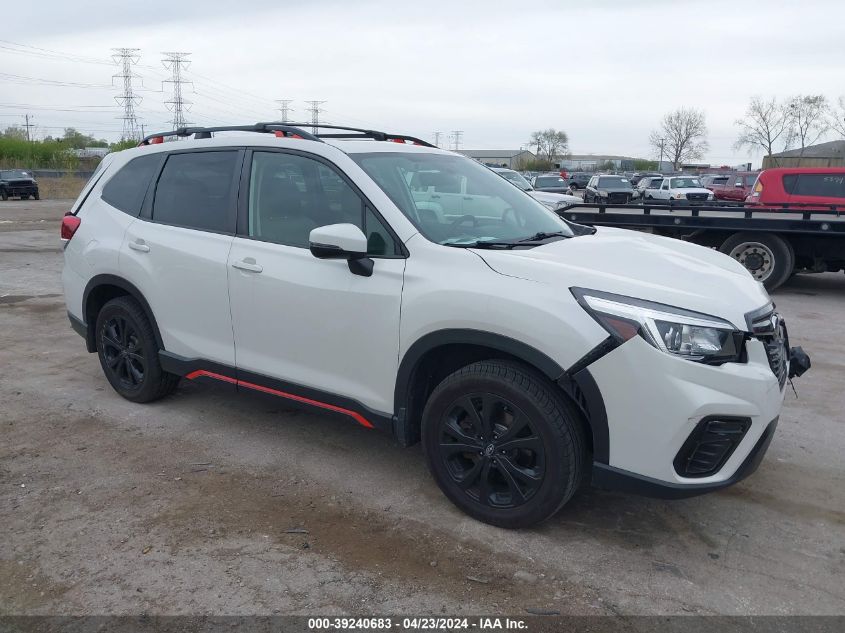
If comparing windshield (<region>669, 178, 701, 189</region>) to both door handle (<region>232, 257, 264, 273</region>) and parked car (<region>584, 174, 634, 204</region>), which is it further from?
door handle (<region>232, 257, 264, 273</region>)

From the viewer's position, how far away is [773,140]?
7381 centimetres

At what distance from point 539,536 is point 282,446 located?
1.81 m

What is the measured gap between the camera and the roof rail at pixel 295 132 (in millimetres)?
4300

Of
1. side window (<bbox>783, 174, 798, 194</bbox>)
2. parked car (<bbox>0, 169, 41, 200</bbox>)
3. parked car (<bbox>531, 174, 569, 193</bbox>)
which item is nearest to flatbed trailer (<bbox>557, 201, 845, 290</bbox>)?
side window (<bbox>783, 174, 798, 194</bbox>)

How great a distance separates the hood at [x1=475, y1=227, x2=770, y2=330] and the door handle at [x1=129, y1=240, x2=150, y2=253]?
7.98 ft

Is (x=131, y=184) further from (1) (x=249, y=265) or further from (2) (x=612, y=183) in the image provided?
(2) (x=612, y=183)

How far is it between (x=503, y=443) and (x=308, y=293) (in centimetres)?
132

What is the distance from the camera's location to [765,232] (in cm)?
998

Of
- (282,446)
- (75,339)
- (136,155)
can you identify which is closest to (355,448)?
(282,446)

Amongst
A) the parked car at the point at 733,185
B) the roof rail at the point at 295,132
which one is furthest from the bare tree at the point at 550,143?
the roof rail at the point at 295,132

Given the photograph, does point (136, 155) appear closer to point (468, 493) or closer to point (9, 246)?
point (468, 493)

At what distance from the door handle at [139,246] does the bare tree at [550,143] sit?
109 m

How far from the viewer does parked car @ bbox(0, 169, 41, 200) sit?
33.9m

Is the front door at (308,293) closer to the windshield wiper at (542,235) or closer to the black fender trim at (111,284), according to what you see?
the windshield wiper at (542,235)
